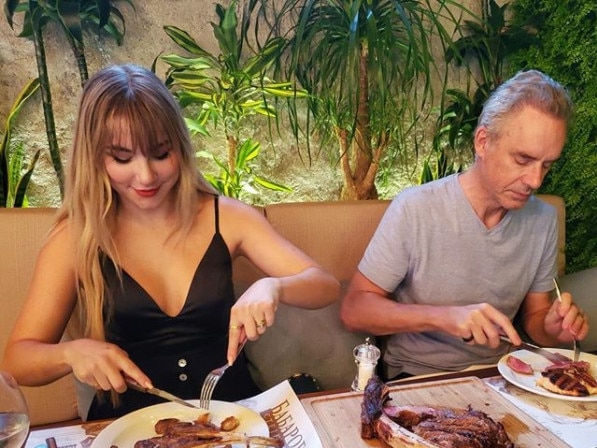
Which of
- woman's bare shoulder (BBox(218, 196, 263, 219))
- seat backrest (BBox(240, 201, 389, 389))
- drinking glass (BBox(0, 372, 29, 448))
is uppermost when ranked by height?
woman's bare shoulder (BBox(218, 196, 263, 219))

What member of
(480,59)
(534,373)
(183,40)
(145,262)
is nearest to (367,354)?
(534,373)

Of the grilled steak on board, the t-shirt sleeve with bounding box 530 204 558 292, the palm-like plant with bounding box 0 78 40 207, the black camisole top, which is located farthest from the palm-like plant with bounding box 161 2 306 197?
the grilled steak on board

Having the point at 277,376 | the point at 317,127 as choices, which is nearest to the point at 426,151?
the point at 317,127

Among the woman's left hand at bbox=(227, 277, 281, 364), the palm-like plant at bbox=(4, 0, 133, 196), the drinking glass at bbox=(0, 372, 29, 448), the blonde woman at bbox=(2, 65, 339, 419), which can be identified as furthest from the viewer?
the palm-like plant at bbox=(4, 0, 133, 196)

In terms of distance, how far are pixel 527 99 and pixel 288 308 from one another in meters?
0.88

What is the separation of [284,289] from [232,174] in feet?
2.81

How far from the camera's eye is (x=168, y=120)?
118 centimetres

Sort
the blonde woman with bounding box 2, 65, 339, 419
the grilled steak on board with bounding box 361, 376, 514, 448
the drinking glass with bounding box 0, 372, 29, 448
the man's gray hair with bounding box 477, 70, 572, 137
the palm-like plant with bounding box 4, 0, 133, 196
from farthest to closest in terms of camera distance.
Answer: the palm-like plant with bounding box 4, 0, 133, 196 < the man's gray hair with bounding box 477, 70, 572, 137 < the blonde woman with bounding box 2, 65, 339, 419 < the grilled steak on board with bounding box 361, 376, 514, 448 < the drinking glass with bounding box 0, 372, 29, 448

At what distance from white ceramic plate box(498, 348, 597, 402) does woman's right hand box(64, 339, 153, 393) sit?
2.19ft

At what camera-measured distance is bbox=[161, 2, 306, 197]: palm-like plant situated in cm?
186

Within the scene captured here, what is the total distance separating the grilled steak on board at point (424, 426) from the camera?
2.67ft

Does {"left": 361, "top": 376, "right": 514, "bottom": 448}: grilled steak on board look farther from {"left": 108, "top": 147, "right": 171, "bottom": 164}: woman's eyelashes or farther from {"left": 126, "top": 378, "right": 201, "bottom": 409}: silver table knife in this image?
{"left": 108, "top": 147, "right": 171, "bottom": 164}: woman's eyelashes

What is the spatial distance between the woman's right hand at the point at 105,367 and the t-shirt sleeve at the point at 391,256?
28.9 inches

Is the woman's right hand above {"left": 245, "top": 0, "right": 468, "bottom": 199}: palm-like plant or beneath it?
beneath
